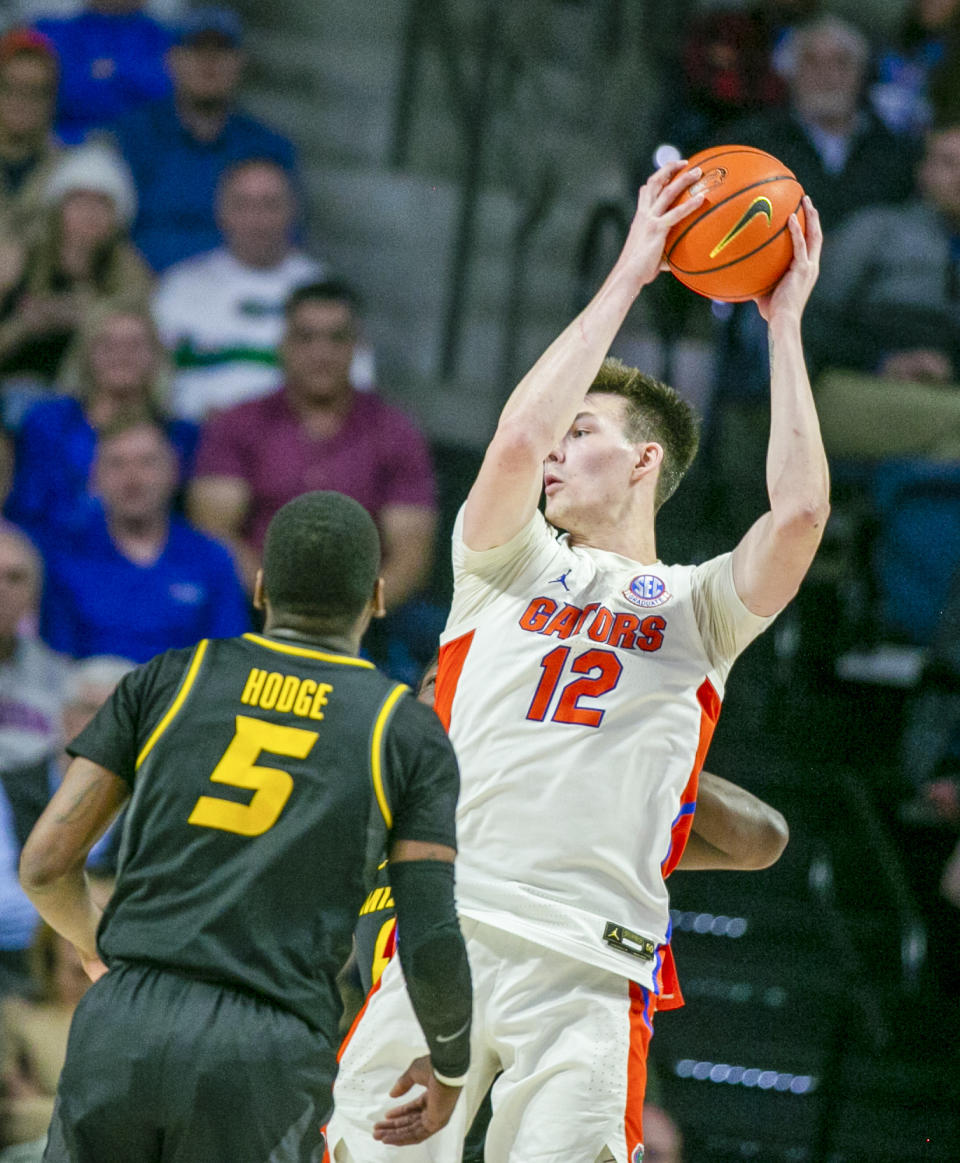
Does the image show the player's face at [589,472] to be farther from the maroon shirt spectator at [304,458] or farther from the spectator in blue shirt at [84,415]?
the spectator in blue shirt at [84,415]

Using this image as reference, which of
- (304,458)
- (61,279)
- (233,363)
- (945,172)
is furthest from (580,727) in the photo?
(945,172)

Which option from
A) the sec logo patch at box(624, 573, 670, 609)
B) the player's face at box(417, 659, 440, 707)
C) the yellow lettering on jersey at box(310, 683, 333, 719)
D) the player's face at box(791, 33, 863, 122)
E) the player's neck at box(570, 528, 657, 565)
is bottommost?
the player's face at box(417, 659, 440, 707)

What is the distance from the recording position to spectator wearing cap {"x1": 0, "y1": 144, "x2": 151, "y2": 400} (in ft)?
26.4

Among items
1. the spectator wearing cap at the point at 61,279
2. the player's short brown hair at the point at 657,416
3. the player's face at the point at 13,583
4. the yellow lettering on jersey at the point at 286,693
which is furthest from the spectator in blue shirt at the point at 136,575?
the yellow lettering on jersey at the point at 286,693

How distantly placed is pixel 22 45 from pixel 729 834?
6.16 meters

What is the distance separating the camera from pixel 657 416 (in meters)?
4.26

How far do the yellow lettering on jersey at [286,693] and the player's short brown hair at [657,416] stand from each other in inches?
47.9

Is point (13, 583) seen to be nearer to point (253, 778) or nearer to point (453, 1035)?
point (253, 778)

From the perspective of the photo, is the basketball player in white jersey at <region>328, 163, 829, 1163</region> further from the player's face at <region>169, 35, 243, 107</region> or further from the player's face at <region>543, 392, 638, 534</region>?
the player's face at <region>169, 35, 243, 107</region>

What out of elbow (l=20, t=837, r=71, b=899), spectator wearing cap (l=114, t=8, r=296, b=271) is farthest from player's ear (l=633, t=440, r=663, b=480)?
spectator wearing cap (l=114, t=8, r=296, b=271)

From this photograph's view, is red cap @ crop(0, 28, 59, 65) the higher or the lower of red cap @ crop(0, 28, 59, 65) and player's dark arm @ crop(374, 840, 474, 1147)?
the higher

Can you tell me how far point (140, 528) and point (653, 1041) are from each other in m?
2.87

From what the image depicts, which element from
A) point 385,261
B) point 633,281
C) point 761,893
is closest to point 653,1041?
point 761,893

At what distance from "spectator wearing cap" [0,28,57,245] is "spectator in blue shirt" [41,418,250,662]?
178cm
